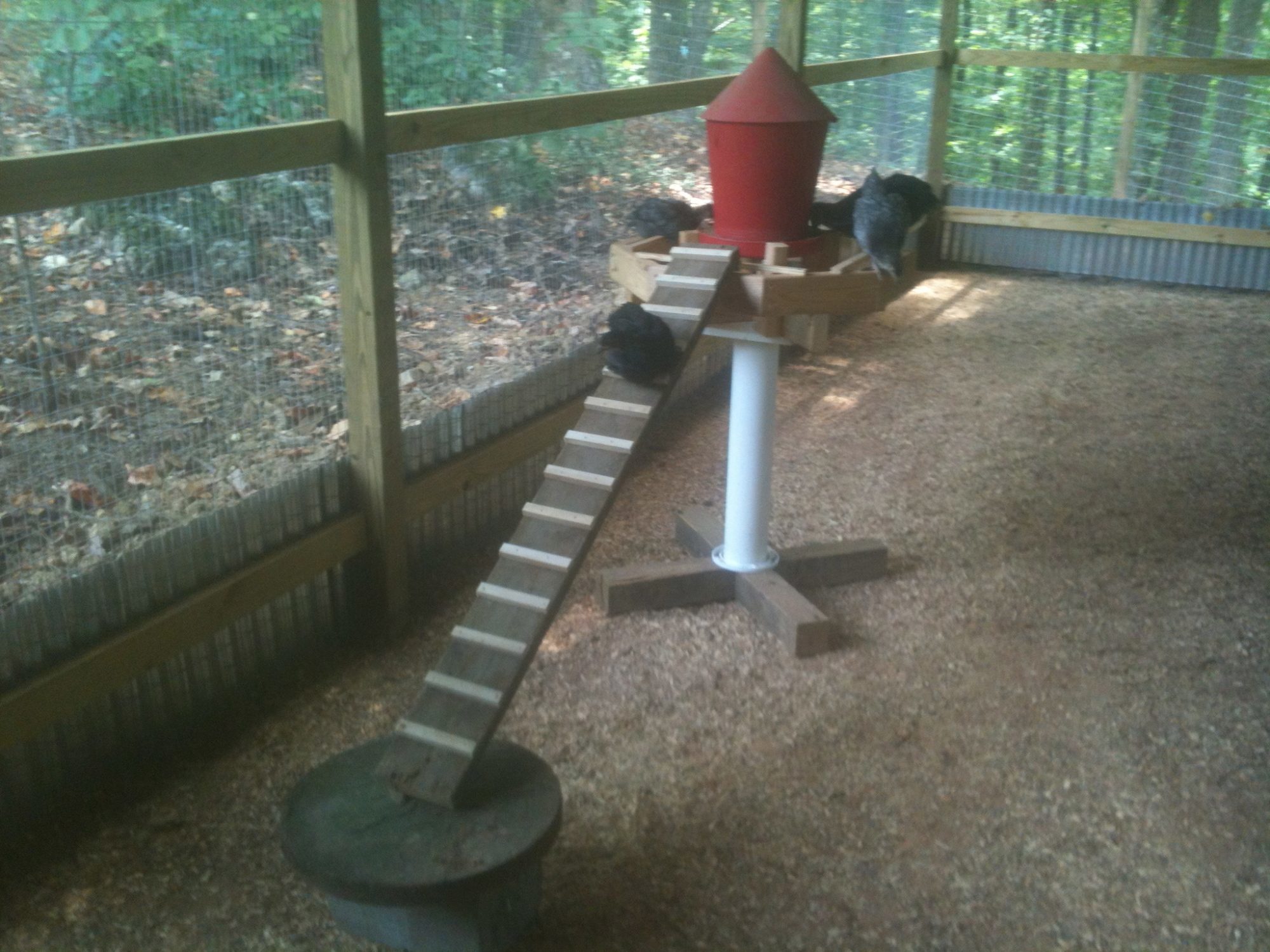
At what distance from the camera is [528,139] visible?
3643mm

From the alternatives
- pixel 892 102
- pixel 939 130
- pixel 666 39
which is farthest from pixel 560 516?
pixel 939 130

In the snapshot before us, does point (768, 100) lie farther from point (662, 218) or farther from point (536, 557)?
point (536, 557)

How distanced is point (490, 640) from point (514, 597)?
0.36ft

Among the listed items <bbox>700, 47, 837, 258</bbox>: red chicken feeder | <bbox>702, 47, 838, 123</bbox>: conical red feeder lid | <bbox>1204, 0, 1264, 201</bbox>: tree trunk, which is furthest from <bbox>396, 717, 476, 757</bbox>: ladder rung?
<bbox>1204, 0, 1264, 201</bbox>: tree trunk

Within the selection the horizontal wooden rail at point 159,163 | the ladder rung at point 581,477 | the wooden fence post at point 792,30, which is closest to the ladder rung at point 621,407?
the ladder rung at point 581,477

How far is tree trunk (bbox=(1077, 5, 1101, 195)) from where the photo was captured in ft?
24.7

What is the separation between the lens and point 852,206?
11.3ft

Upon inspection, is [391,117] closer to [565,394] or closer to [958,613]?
[565,394]

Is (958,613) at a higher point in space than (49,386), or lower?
lower

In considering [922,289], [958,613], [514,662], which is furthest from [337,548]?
[922,289]

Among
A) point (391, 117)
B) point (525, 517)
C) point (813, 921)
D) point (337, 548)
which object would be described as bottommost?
point (813, 921)

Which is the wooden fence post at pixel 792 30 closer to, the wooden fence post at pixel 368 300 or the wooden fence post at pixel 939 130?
the wooden fence post at pixel 939 130

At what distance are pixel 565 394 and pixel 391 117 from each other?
4.36 ft

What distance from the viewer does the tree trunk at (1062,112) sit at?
7523 mm
